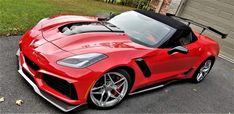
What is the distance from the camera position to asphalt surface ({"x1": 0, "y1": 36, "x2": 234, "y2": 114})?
463 centimetres

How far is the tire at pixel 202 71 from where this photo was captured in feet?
22.5

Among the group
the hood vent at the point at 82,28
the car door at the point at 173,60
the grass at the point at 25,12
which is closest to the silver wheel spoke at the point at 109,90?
the car door at the point at 173,60

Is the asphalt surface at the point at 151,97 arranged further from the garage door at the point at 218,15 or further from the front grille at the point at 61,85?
the garage door at the point at 218,15

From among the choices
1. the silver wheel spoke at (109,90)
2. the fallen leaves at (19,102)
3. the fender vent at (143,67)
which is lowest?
the fallen leaves at (19,102)

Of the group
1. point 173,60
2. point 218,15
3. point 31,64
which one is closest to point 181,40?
point 173,60

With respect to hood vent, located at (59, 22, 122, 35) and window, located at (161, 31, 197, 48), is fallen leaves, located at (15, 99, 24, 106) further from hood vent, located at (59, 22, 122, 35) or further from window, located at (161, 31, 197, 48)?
window, located at (161, 31, 197, 48)

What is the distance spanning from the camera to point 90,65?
14.2 feet

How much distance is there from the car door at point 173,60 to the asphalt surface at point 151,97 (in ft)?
1.27

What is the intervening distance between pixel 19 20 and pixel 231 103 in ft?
17.3

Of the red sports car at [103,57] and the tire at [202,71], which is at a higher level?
the red sports car at [103,57]

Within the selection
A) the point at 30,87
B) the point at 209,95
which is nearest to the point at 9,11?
the point at 30,87

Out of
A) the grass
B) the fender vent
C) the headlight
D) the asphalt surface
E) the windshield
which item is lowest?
→ the grass

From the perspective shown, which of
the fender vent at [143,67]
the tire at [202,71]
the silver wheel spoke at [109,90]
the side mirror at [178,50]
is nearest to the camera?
the silver wheel spoke at [109,90]

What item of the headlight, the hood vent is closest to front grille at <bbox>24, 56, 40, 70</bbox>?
the headlight
